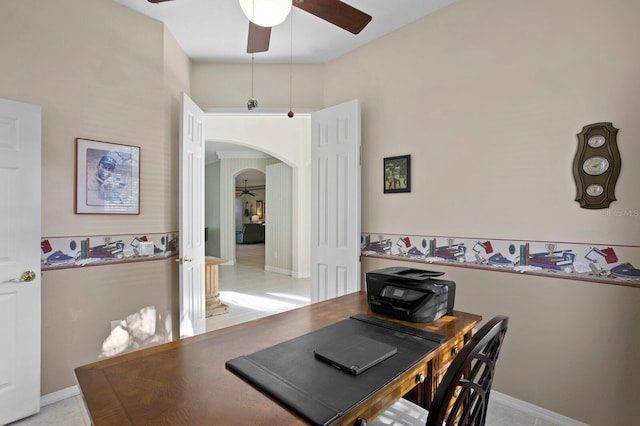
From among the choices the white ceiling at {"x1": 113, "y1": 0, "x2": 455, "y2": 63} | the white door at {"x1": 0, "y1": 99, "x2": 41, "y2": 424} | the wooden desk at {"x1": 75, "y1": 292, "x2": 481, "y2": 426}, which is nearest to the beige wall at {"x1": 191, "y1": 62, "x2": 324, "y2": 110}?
the white ceiling at {"x1": 113, "y1": 0, "x2": 455, "y2": 63}

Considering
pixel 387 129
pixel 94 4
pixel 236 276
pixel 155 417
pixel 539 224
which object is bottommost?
pixel 236 276

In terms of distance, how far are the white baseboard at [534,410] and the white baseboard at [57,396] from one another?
2.93m

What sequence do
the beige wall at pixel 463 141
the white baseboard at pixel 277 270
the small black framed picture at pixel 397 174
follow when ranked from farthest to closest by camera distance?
the white baseboard at pixel 277 270 → the small black framed picture at pixel 397 174 → the beige wall at pixel 463 141

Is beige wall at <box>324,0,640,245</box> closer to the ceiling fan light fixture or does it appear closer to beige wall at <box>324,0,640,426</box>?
beige wall at <box>324,0,640,426</box>

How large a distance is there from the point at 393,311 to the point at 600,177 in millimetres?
1455

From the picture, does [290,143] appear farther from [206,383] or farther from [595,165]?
[206,383]

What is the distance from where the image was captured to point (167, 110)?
295cm

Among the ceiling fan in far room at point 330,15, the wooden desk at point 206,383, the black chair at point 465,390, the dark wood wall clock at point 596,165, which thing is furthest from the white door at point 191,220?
the dark wood wall clock at point 596,165

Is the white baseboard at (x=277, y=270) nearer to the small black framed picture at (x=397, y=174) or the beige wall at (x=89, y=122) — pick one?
the beige wall at (x=89, y=122)

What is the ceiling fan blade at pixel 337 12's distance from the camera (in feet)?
6.01

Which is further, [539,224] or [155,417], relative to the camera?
[539,224]

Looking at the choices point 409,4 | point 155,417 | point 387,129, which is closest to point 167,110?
point 387,129

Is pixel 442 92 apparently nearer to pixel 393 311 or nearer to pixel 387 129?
pixel 387 129

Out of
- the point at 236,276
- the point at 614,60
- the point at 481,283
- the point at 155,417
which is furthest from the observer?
the point at 236,276
